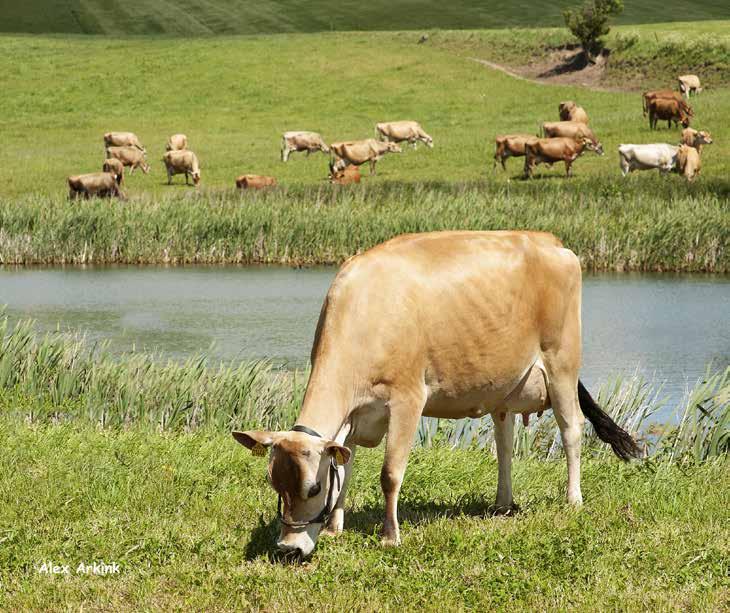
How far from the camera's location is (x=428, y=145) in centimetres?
4638

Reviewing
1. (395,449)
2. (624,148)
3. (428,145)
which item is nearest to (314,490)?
(395,449)

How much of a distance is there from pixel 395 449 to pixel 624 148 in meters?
31.7

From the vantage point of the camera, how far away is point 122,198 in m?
32.9

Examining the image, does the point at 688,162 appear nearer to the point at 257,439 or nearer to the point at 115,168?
the point at 115,168

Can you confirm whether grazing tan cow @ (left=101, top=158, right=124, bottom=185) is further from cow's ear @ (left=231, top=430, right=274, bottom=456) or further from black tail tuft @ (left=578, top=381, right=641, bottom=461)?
cow's ear @ (left=231, top=430, right=274, bottom=456)

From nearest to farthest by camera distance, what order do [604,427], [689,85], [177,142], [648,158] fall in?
[604,427] → [648,158] → [177,142] → [689,85]

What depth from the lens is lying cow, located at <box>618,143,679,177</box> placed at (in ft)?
120

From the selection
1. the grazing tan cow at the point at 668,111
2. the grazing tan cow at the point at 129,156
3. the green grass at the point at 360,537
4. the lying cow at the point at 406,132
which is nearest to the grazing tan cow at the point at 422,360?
the green grass at the point at 360,537

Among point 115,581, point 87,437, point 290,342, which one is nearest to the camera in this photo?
point 115,581

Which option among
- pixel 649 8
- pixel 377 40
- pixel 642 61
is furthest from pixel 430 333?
pixel 649 8

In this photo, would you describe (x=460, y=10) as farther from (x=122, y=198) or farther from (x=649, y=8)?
(x=122, y=198)

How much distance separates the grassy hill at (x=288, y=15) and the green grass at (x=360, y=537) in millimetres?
82010

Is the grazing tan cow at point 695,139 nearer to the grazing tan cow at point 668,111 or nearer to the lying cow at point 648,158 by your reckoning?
the lying cow at point 648,158

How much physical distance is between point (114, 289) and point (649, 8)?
262 feet
